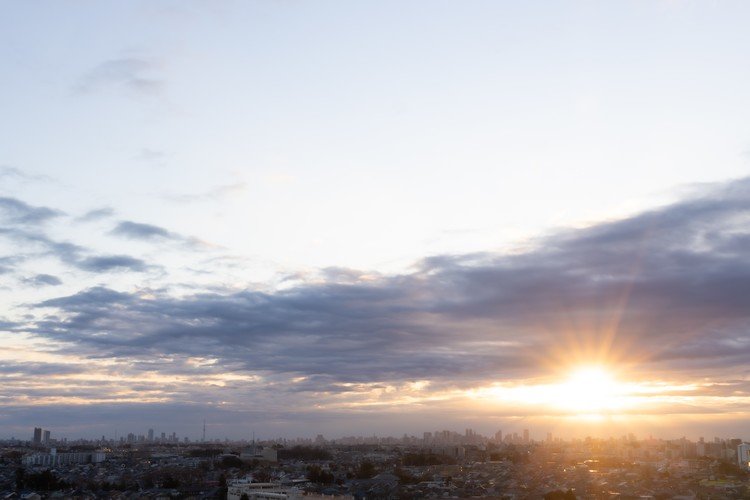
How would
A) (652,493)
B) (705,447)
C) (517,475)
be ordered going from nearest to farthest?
1. (652,493)
2. (517,475)
3. (705,447)

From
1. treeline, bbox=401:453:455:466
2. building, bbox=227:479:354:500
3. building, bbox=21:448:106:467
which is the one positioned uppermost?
building, bbox=227:479:354:500

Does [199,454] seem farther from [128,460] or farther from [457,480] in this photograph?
[457,480]

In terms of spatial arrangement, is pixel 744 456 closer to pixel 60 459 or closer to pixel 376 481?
pixel 376 481

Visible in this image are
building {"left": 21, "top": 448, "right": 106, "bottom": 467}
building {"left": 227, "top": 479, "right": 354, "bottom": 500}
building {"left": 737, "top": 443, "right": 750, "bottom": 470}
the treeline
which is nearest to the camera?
building {"left": 227, "top": 479, "right": 354, "bottom": 500}

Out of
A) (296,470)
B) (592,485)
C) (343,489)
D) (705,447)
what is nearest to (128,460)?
(296,470)

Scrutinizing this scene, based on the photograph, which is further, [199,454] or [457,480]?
[199,454]

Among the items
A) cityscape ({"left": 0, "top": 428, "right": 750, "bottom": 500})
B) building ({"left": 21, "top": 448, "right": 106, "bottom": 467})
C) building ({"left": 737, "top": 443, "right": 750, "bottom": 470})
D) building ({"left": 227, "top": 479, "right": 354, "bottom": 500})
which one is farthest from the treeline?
building ({"left": 21, "top": 448, "right": 106, "bottom": 467})


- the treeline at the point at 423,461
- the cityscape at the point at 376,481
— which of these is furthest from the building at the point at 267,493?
the treeline at the point at 423,461

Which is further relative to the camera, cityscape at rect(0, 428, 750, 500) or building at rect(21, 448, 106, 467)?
building at rect(21, 448, 106, 467)

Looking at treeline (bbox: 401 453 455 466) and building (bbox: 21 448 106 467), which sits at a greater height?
treeline (bbox: 401 453 455 466)

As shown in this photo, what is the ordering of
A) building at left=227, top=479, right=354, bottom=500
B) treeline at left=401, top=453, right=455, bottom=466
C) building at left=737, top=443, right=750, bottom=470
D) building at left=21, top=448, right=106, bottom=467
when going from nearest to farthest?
1. building at left=227, top=479, right=354, bottom=500
2. building at left=737, top=443, right=750, bottom=470
3. treeline at left=401, top=453, right=455, bottom=466
4. building at left=21, top=448, right=106, bottom=467

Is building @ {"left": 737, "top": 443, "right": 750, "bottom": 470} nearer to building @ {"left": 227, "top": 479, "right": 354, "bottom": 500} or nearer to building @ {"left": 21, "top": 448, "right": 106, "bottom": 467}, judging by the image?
building @ {"left": 227, "top": 479, "right": 354, "bottom": 500}
